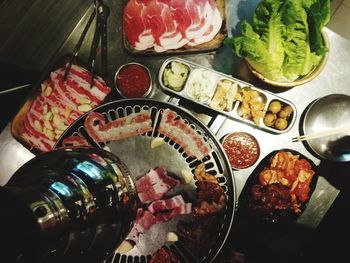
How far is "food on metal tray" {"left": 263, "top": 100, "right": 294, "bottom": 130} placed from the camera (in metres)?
3.65

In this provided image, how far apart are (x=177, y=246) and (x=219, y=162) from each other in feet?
3.17

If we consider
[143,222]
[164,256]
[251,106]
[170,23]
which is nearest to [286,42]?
[251,106]

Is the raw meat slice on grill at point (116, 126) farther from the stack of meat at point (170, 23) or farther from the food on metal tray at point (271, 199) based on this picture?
the food on metal tray at point (271, 199)

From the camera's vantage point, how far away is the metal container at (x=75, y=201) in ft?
5.33

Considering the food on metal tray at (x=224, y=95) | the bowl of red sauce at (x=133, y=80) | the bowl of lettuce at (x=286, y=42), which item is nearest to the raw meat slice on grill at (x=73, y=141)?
the bowl of red sauce at (x=133, y=80)

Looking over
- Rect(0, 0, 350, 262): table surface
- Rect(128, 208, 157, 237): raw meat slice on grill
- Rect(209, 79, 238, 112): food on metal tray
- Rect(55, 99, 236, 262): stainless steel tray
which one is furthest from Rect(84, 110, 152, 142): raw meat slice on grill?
Rect(128, 208, 157, 237): raw meat slice on grill

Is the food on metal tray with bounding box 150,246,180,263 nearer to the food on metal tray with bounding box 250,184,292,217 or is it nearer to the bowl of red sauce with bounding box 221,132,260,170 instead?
the food on metal tray with bounding box 250,184,292,217

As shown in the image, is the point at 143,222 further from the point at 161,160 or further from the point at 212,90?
the point at 212,90

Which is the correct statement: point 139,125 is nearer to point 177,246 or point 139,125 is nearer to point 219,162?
point 219,162

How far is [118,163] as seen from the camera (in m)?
2.32

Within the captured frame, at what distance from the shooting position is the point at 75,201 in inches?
73.1

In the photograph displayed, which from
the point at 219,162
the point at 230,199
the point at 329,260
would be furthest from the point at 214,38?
the point at 329,260

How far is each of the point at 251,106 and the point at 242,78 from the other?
526 mm

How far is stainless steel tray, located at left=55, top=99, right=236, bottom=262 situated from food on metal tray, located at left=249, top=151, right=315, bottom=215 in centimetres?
35
